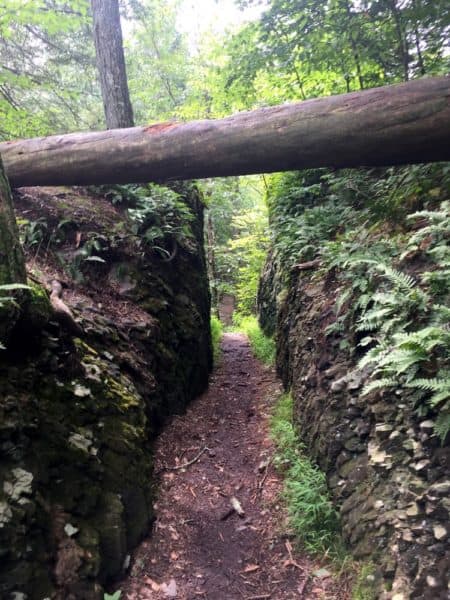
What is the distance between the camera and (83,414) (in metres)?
4.00

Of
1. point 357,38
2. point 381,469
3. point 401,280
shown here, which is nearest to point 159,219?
point 357,38

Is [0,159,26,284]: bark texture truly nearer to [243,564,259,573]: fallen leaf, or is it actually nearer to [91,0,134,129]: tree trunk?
[243,564,259,573]: fallen leaf

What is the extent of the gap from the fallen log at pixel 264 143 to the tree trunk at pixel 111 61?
2394 millimetres

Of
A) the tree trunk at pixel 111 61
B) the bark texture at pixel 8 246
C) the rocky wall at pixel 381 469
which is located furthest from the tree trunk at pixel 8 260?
the tree trunk at pixel 111 61

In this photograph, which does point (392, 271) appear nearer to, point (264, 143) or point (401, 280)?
point (401, 280)

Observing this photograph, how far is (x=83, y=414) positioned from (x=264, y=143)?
14.0ft

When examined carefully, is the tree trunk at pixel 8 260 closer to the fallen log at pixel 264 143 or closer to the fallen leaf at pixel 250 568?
the fallen log at pixel 264 143

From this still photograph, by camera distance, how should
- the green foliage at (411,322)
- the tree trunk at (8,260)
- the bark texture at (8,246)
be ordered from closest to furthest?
the green foliage at (411,322), the tree trunk at (8,260), the bark texture at (8,246)

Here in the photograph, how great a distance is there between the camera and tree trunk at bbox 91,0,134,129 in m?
8.35

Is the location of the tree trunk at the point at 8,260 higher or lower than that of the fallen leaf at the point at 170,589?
higher

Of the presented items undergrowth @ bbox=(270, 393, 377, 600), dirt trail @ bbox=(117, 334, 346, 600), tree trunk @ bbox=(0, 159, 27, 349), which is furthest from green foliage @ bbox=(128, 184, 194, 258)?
undergrowth @ bbox=(270, 393, 377, 600)

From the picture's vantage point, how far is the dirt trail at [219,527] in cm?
357

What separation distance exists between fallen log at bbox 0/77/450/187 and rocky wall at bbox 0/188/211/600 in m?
0.86

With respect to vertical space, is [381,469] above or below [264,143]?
below
